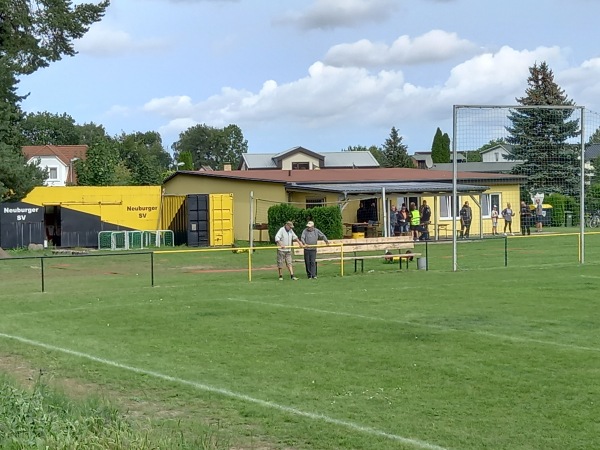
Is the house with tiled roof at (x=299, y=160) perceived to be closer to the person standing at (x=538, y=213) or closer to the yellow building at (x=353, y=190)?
the yellow building at (x=353, y=190)

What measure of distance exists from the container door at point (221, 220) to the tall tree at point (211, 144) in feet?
355

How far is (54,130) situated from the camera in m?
135

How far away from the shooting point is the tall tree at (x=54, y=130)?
132750 millimetres

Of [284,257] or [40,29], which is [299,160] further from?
[284,257]

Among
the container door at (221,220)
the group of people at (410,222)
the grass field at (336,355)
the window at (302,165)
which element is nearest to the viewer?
the grass field at (336,355)

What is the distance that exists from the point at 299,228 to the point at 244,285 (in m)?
18.4

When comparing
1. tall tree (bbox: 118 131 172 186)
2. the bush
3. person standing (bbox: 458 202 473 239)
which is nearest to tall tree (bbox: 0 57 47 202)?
the bush

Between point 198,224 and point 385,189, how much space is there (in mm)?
10258

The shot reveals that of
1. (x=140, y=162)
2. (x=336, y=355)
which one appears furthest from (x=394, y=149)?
(x=336, y=355)

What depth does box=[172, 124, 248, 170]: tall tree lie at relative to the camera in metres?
155

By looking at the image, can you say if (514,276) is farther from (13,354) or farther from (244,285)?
(13,354)

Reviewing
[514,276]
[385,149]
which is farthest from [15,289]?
[385,149]

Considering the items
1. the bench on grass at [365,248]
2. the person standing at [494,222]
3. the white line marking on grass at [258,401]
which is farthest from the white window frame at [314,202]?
the white line marking on grass at [258,401]

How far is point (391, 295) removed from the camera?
63.6 ft
